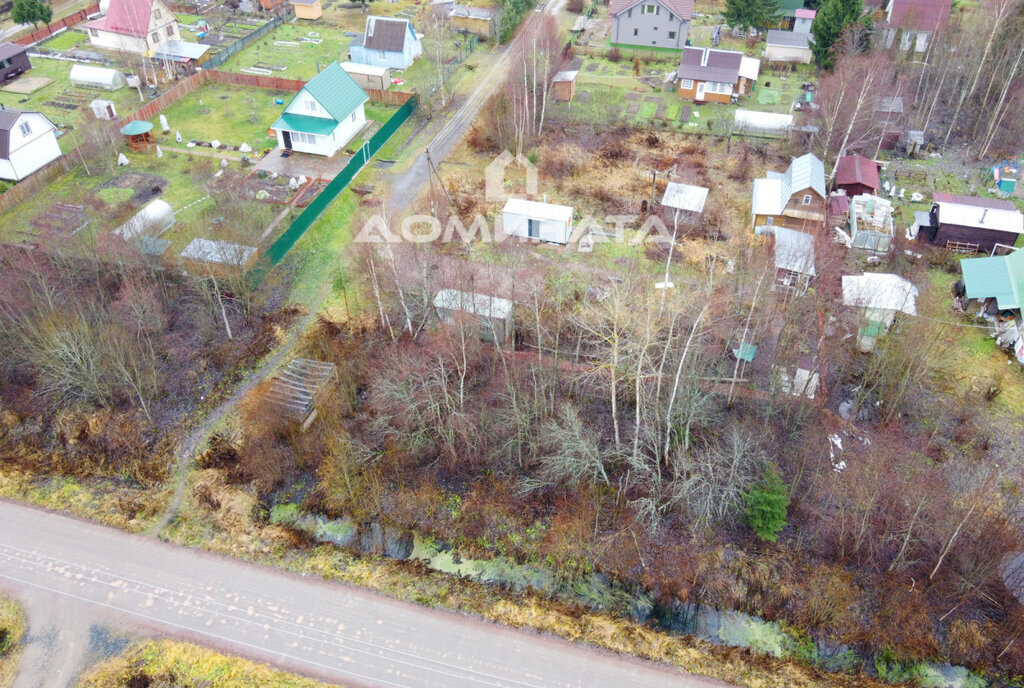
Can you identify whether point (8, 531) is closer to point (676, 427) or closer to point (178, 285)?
point (178, 285)

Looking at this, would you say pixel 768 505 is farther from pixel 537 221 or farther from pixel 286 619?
pixel 537 221

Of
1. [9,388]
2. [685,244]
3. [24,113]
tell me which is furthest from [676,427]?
[24,113]

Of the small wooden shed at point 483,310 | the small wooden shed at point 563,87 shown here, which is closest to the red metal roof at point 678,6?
the small wooden shed at point 563,87

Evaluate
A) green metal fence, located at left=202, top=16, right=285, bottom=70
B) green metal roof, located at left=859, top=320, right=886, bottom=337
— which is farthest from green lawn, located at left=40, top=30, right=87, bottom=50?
green metal roof, located at left=859, top=320, right=886, bottom=337

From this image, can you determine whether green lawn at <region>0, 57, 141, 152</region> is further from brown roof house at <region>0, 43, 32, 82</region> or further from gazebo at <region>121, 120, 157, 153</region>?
gazebo at <region>121, 120, 157, 153</region>

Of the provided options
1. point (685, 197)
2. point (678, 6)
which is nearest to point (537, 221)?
point (685, 197)

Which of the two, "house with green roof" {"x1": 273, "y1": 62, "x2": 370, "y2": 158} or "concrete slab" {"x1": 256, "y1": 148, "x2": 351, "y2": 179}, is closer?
"concrete slab" {"x1": 256, "y1": 148, "x2": 351, "y2": 179}
